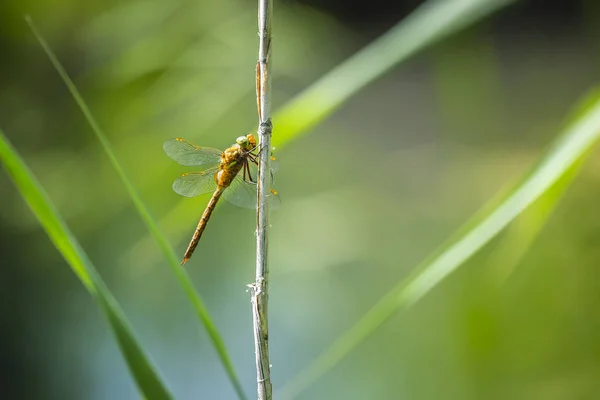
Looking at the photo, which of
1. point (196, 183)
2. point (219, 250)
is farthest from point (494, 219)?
Answer: point (219, 250)

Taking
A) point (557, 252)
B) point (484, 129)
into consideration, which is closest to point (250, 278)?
point (557, 252)

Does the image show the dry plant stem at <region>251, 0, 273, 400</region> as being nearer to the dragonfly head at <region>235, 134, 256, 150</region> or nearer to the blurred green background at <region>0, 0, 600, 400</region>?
the dragonfly head at <region>235, 134, 256, 150</region>

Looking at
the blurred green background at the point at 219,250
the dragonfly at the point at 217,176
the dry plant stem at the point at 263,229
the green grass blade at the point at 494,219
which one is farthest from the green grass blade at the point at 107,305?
the blurred green background at the point at 219,250

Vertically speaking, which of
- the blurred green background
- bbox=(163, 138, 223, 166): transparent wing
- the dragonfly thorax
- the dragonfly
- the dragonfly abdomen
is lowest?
the dragonfly abdomen

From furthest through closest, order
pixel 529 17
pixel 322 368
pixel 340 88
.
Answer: pixel 529 17
pixel 340 88
pixel 322 368

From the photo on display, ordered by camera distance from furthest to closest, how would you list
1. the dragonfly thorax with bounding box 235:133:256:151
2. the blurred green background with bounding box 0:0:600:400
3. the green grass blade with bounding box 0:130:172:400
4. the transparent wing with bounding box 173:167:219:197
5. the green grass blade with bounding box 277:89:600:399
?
1. the blurred green background with bounding box 0:0:600:400
2. the transparent wing with bounding box 173:167:219:197
3. the dragonfly thorax with bounding box 235:133:256:151
4. the green grass blade with bounding box 277:89:600:399
5. the green grass blade with bounding box 0:130:172:400

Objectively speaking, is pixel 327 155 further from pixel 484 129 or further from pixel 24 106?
pixel 24 106

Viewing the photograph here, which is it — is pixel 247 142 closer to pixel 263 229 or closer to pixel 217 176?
pixel 217 176

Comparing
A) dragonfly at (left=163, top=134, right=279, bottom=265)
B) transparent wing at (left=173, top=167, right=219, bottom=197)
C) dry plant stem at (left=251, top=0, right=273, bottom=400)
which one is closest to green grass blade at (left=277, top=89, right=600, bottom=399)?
dry plant stem at (left=251, top=0, right=273, bottom=400)
